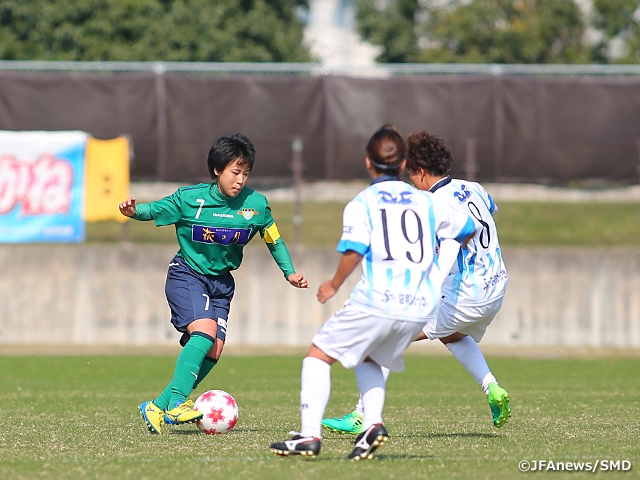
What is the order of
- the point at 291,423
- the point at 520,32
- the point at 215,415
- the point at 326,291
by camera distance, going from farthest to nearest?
the point at 520,32 < the point at 291,423 < the point at 215,415 < the point at 326,291

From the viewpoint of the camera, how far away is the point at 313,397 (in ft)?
Answer: 19.1

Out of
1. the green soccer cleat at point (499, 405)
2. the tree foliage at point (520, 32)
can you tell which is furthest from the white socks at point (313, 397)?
the tree foliage at point (520, 32)

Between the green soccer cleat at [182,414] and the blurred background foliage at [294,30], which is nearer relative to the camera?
the green soccer cleat at [182,414]

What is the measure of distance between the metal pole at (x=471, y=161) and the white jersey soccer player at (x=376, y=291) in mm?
10240

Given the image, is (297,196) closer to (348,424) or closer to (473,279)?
(473,279)

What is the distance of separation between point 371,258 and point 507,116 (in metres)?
11.1

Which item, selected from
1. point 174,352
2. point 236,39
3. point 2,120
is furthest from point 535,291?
point 236,39

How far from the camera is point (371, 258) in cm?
579

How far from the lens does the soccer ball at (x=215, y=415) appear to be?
7.17 m

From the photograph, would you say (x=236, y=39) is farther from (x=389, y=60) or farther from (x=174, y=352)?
(x=174, y=352)

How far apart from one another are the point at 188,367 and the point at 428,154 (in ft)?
7.03

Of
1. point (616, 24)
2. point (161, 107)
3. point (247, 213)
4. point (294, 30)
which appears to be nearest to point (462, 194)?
point (247, 213)

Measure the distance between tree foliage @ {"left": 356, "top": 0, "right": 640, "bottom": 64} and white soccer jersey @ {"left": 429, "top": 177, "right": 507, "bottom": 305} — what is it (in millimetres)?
20473

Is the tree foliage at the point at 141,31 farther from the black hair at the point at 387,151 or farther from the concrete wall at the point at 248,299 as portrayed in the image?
the black hair at the point at 387,151
